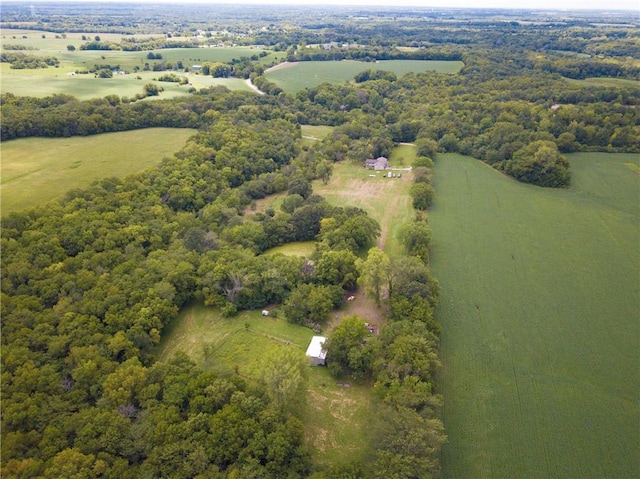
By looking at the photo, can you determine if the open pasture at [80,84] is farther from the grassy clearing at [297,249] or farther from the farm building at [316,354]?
the farm building at [316,354]

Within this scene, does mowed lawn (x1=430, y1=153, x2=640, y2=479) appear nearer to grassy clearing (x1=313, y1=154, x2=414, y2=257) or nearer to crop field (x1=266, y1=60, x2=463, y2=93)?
grassy clearing (x1=313, y1=154, x2=414, y2=257)

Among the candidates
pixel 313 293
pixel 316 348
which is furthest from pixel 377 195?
pixel 316 348

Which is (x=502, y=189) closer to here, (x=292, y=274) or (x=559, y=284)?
(x=559, y=284)

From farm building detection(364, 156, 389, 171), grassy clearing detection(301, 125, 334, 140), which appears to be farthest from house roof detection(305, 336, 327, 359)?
grassy clearing detection(301, 125, 334, 140)

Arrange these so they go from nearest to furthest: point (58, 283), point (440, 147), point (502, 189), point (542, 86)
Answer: point (58, 283) → point (502, 189) → point (440, 147) → point (542, 86)

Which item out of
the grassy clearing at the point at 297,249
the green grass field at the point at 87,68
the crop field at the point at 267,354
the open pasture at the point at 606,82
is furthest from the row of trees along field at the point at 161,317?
the open pasture at the point at 606,82

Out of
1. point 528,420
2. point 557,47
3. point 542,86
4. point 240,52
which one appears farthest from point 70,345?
point 557,47
